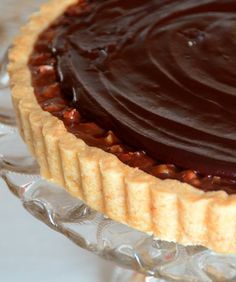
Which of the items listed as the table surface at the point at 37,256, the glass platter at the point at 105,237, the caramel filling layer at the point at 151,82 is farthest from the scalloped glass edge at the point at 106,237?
the table surface at the point at 37,256

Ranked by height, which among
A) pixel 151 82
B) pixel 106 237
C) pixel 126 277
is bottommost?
pixel 126 277

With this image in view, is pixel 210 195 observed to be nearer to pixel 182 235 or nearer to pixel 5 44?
pixel 182 235

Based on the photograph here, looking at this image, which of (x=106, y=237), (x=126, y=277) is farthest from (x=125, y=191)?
(x=126, y=277)

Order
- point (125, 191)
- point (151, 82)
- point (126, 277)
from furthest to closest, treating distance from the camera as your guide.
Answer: point (126, 277) → point (151, 82) → point (125, 191)

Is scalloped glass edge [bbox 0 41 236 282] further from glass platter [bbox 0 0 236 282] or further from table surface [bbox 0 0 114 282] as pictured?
table surface [bbox 0 0 114 282]

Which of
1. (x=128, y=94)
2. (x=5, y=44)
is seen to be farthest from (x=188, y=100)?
(x=5, y=44)

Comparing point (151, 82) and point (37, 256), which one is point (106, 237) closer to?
point (151, 82)
